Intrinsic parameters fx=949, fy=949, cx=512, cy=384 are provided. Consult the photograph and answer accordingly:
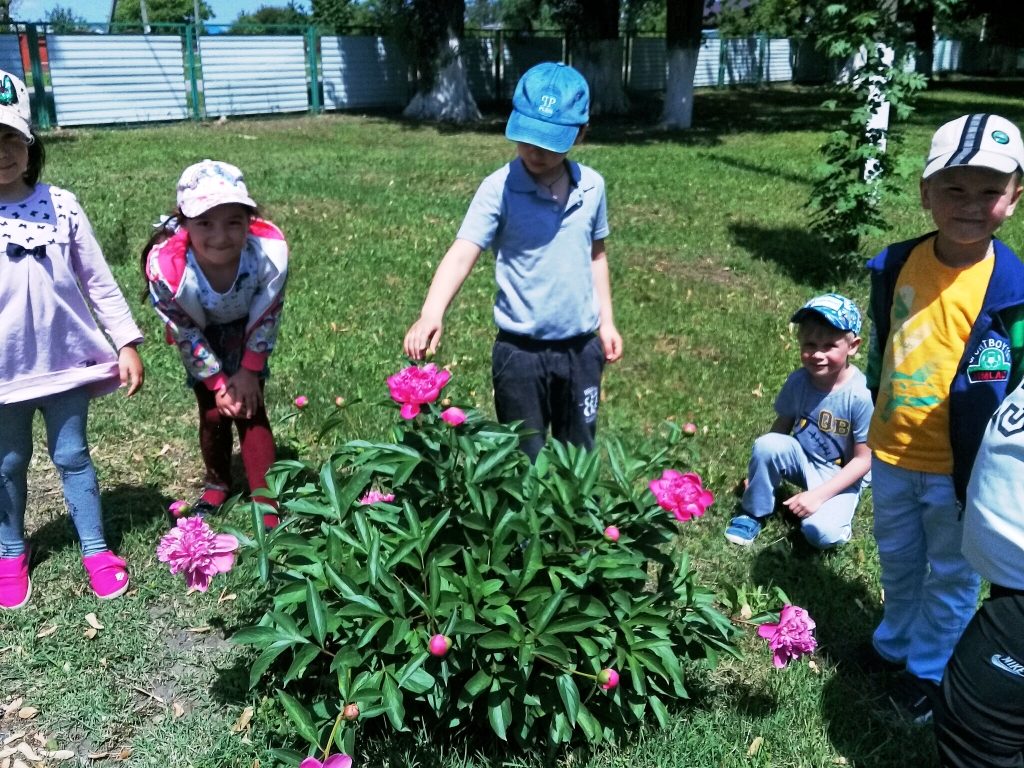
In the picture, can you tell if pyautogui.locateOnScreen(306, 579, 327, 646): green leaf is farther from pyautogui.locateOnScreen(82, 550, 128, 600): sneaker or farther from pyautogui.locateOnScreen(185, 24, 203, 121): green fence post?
pyautogui.locateOnScreen(185, 24, 203, 121): green fence post

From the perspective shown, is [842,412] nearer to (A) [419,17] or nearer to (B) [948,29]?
(A) [419,17]

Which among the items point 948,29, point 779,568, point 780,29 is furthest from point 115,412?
point 948,29

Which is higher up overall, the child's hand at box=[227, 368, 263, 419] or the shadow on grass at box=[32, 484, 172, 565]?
the child's hand at box=[227, 368, 263, 419]

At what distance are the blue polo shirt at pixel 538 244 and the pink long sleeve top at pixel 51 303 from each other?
1268 millimetres

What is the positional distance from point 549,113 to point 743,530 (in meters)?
1.89

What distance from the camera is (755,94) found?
96.5 feet

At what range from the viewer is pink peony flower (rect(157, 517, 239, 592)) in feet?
7.50

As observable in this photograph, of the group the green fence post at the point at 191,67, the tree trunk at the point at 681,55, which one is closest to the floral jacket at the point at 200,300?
the tree trunk at the point at 681,55

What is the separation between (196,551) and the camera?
229 cm

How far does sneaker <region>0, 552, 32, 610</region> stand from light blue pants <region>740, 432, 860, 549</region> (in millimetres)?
2700

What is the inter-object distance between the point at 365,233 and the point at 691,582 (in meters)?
6.58

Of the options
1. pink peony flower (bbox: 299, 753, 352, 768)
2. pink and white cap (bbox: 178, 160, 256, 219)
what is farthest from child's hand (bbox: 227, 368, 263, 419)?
pink peony flower (bbox: 299, 753, 352, 768)

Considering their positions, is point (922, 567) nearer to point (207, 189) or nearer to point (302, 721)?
point (302, 721)

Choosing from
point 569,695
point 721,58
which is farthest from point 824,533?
point 721,58
